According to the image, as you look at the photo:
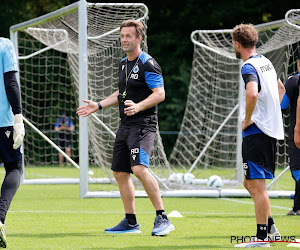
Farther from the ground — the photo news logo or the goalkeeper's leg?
the goalkeeper's leg

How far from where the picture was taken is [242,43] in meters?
5.82

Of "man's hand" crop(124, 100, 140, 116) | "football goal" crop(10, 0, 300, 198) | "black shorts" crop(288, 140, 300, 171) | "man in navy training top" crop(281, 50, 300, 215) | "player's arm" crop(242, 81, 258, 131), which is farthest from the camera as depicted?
"football goal" crop(10, 0, 300, 198)

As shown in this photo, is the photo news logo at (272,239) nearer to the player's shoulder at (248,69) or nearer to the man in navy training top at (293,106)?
the player's shoulder at (248,69)

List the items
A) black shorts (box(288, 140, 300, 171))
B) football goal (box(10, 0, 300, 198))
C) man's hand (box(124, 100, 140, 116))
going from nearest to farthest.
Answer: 1. man's hand (box(124, 100, 140, 116))
2. black shorts (box(288, 140, 300, 171))
3. football goal (box(10, 0, 300, 198))

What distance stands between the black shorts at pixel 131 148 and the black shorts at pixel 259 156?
112 centimetres

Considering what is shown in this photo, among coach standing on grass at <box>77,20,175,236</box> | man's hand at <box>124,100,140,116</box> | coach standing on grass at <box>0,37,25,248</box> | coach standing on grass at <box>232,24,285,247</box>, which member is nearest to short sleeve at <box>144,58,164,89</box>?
coach standing on grass at <box>77,20,175,236</box>

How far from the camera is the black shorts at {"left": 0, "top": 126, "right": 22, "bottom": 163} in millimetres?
5922

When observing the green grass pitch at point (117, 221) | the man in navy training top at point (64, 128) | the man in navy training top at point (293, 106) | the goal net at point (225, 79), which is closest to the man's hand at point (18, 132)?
the green grass pitch at point (117, 221)

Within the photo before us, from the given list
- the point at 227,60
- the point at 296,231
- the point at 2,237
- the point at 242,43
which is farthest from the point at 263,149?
the point at 227,60

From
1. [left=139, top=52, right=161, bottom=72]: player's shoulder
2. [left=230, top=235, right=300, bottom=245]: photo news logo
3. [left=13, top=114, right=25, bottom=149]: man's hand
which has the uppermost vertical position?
[left=139, top=52, right=161, bottom=72]: player's shoulder

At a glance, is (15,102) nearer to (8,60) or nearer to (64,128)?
(8,60)

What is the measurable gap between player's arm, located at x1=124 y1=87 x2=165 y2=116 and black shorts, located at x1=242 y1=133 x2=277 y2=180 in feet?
3.58

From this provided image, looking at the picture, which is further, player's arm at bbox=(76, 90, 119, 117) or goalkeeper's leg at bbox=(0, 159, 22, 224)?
player's arm at bbox=(76, 90, 119, 117)

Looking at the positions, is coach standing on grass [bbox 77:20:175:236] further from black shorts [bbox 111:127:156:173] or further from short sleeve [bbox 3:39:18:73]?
short sleeve [bbox 3:39:18:73]
